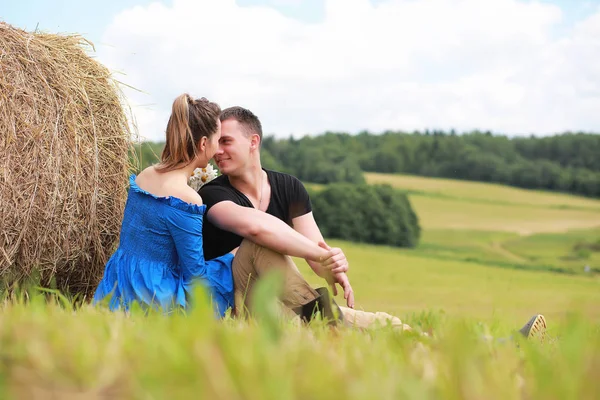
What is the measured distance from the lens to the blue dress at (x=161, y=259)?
4.12 metres

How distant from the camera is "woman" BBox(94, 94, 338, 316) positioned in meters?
4.14

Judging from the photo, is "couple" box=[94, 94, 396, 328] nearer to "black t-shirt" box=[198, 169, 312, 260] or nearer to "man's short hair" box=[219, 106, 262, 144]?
"black t-shirt" box=[198, 169, 312, 260]

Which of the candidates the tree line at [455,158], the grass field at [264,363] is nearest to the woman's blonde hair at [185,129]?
the grass field at [264,363]

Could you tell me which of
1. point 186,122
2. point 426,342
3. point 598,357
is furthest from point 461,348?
point 186,122

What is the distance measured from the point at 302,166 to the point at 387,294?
3361 centimetres

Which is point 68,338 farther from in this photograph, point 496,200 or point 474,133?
point 474,133

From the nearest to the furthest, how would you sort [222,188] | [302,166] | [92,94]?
[222,188] < [92,94] < [302,166]

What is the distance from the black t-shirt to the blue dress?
400 mm

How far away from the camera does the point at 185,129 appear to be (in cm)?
423

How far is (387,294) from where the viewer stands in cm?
1623

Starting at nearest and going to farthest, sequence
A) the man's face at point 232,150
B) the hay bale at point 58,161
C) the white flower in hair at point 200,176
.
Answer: the hay bale at point 58,161 → the man's face at point 232,150 → the white flower in hair at point 200,176

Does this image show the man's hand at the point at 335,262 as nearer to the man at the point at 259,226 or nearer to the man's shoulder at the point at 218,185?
Answer: the man at the point at 259,226

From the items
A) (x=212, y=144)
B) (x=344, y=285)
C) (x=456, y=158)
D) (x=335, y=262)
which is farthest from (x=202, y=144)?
(x=456, y=158)

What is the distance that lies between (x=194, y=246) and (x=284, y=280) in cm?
64
